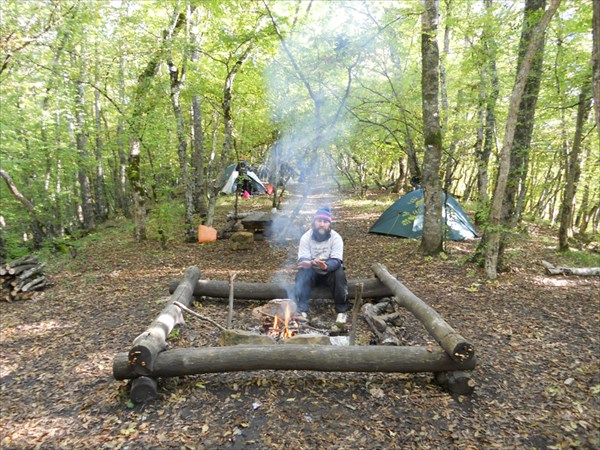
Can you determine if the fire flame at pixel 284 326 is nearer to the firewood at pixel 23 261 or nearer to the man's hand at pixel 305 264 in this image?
the man's hand at pixel 305 264

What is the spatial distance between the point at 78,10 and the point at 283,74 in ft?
16.5

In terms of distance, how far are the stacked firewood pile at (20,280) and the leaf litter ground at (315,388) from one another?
1.28ft

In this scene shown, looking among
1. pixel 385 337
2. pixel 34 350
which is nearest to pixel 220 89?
pixel 34 350

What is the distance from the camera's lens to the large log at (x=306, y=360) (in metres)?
3.52

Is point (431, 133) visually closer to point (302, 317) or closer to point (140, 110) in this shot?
point (302, 317)

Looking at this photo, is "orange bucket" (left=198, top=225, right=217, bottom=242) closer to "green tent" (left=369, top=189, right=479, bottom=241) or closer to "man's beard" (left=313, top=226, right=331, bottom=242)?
"green tent" (left=369, top=189, right=479, bottom=241)

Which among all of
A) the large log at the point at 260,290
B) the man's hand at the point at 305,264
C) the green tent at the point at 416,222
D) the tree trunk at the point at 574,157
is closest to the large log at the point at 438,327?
the large log at the point at 260,290

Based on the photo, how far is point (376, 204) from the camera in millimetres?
17703

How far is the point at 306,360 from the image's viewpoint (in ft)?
11.7

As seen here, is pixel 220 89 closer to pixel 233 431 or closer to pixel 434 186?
pixel 434 186

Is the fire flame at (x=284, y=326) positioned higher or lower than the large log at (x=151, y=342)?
lower

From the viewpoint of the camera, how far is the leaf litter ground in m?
2.94

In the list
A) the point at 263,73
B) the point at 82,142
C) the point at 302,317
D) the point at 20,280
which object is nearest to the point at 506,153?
the point at 302,317

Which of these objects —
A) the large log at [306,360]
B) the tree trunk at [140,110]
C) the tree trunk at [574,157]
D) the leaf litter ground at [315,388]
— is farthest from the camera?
the tree trunk at [140,110]
